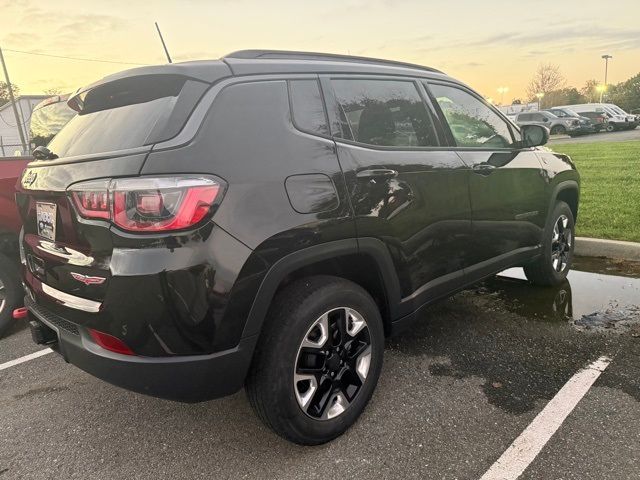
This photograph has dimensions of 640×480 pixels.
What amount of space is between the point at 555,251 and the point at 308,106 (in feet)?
9.87

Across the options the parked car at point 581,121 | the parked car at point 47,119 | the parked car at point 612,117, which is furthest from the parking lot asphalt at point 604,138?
the parked car at point 47,119

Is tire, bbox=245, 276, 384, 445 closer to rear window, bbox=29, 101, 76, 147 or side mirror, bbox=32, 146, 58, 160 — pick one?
side mirror, bbox=32, 146, 58, 160

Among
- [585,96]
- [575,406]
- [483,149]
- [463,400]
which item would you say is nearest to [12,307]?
[463,400]

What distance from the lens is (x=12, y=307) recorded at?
412 centimetres

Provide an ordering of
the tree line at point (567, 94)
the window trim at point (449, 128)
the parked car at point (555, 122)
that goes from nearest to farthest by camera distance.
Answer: the window trim at point (449, 128) → the parked car at point (555, 122) → the tree line at point (567, 94)

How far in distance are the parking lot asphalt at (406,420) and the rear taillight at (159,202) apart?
1.24 metres

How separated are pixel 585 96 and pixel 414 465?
3808 inches

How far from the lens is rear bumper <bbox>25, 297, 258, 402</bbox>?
203cm

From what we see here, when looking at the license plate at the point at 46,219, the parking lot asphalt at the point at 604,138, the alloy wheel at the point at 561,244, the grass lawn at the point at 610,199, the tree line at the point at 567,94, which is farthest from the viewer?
the tree line at the point at 567,94

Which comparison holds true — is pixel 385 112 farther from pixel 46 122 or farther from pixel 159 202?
pixel 46 122

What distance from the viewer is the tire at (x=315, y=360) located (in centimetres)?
222

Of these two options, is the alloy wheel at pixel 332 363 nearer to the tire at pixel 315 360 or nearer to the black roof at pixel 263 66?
the tire at pixel 315 360

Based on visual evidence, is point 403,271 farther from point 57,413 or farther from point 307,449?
point 57,413

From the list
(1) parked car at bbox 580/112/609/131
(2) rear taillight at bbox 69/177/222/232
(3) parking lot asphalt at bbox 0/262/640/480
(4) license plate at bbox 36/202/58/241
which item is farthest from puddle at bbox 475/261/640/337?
(1) parked car at bbox 580/112/609/131
